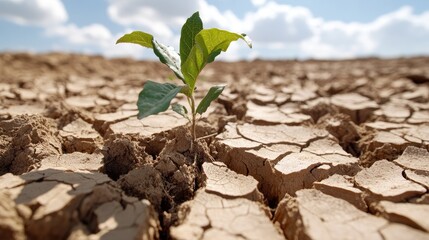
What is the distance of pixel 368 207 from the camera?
141 cm

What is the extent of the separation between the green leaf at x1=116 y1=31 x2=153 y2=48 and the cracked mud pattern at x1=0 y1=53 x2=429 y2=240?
51 cm

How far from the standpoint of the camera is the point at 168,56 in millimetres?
1610

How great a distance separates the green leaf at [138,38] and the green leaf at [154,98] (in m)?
0.25

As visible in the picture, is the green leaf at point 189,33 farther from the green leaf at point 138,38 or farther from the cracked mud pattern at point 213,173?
the cracked mud pattern at point 213,173


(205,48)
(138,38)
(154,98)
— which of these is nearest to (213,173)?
(154,98)

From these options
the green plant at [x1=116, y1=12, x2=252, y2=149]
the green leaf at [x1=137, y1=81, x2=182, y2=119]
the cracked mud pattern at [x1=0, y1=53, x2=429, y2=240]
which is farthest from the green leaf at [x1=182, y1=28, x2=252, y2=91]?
the cracked mud pattern at [x1=0, y1=53, x2=429, y2=240]

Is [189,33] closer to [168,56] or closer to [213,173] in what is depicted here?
[168,56]

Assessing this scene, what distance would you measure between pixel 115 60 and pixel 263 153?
676 cm

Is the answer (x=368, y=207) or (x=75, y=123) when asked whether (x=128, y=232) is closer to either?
(x=368, y=207)

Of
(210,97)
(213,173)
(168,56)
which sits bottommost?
(213,173)

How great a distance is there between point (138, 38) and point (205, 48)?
31 centimetres

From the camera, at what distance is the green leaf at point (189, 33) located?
61.4 inches

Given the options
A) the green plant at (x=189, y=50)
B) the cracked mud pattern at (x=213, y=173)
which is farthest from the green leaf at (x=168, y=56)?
the cracked mud pattern at (x=213, y=173)

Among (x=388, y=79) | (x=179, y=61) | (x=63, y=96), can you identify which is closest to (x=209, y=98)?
(x=179, y=61)
